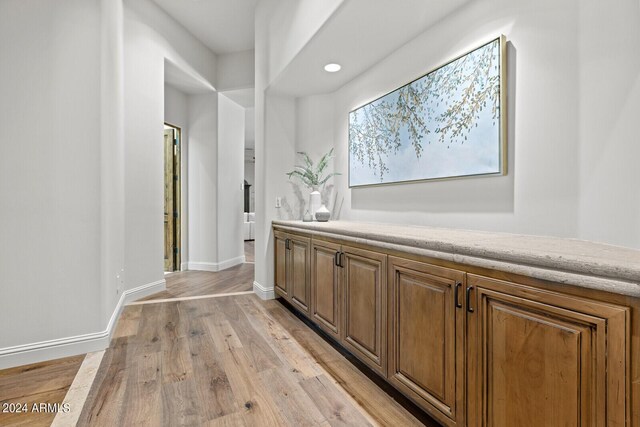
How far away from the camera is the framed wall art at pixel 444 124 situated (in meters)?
1.68

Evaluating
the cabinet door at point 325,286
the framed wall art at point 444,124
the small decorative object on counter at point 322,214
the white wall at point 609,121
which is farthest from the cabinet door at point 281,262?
the white wall at point 609,121

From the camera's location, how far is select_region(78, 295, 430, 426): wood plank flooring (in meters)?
1.53

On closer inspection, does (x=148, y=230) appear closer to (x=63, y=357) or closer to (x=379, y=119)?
(x=63, y=357)

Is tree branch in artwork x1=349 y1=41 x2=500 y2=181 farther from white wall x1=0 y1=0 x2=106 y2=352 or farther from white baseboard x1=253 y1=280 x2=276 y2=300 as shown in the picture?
white wall x1=0 y1=0 x2=106 y2=352

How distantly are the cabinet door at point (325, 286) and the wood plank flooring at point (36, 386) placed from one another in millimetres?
1497

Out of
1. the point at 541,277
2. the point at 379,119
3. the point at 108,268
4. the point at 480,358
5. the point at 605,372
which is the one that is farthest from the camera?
the point at 379,119

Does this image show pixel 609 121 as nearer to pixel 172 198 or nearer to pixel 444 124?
pixel 444 124

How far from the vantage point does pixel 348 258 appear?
2.00m

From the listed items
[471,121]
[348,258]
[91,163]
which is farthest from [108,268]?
[471,121]

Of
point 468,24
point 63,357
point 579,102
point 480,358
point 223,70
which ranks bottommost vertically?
point 63,357

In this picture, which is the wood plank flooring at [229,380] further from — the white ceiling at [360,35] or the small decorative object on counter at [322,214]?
the white ceiling at [360,35]

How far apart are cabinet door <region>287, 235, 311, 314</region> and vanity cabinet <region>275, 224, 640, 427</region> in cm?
64

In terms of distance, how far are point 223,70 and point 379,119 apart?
329 centimetres

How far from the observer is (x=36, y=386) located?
177 cm
